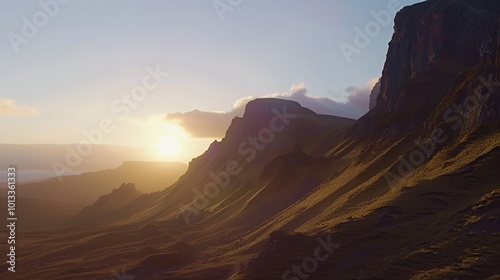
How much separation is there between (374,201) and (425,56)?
60652 mm

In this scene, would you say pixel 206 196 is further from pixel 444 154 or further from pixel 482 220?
pixel 482 220

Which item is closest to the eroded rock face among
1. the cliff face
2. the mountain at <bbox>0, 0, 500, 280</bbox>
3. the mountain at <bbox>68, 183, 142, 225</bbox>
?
the cliff face

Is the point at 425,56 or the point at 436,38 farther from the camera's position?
the point at 425,56

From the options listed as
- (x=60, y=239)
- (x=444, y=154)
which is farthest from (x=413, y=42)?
(x=60, y=239)

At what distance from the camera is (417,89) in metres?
80.9

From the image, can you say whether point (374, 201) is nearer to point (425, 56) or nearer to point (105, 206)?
point (425, 56)

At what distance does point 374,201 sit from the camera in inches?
1821

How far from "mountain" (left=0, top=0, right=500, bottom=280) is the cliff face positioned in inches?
11.9

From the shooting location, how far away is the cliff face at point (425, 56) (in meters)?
77.2

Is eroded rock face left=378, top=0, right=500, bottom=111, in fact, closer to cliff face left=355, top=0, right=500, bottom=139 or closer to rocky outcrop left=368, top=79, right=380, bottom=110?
cliff face left=355, top=0, right=500, bottom=139

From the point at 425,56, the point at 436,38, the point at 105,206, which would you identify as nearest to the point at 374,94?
the point at 425,56

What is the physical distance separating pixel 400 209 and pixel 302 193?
142 ft

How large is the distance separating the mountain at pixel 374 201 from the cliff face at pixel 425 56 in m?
0.30

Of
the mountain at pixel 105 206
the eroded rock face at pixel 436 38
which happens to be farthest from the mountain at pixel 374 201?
the mountain at pixel 105 206
